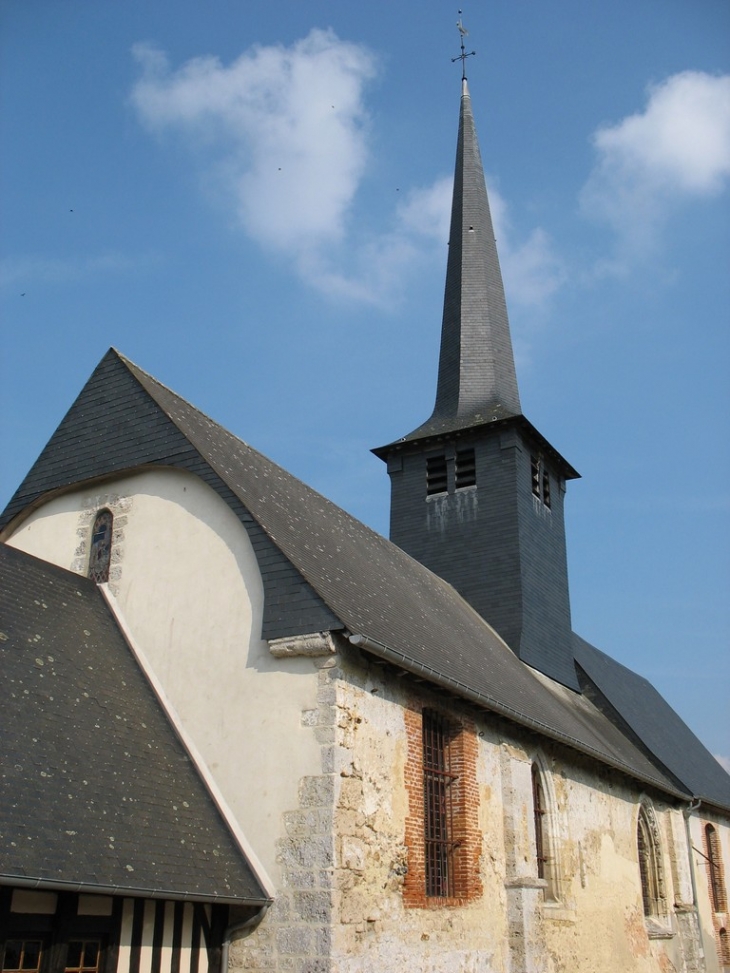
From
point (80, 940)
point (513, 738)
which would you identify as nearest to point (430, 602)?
point (513, 738)

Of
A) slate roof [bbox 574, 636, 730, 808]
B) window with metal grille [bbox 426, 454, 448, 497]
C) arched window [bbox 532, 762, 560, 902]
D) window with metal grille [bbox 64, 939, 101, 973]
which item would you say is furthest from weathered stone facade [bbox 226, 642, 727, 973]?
window with metal grille [bbox 426, 454, 448, 497]

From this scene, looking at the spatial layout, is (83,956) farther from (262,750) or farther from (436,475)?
(436,475)

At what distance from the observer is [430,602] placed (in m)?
11.8

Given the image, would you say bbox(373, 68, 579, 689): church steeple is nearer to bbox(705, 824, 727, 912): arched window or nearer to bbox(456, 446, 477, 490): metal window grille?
bbox(456, 446, 477, 490): metal window grille

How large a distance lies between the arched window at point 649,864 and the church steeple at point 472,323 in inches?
254

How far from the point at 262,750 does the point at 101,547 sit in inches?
115

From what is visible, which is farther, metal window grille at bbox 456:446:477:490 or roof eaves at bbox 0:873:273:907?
metal window grille at bbox 456:446:477:490

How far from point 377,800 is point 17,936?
9.46 ft

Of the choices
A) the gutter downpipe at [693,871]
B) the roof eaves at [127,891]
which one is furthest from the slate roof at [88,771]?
the gutter downpipe at [693,871]

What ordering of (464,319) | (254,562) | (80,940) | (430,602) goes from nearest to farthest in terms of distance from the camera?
(80,940) < (254,562) < (430,602) < (464,319)

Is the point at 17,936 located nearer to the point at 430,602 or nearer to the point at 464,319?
the point at 430,602

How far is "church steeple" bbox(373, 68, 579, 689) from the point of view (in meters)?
14.3

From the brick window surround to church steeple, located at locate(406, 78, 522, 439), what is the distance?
7.10m

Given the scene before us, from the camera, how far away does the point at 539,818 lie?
10.7 metres
